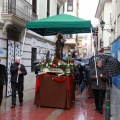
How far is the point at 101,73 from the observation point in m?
8.77

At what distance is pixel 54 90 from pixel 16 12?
15.2 feet

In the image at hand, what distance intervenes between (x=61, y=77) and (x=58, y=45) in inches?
68.5

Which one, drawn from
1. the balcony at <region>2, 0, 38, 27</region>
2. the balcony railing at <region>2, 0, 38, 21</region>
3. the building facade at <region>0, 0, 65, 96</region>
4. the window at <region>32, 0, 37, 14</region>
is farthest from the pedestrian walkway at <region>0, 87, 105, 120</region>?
the window at <region>32, 0, 37, 14</region>

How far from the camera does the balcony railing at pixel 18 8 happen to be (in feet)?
38.8

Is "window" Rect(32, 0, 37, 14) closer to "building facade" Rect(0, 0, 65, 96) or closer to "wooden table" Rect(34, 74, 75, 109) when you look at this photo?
"building facade" Rect(0, 0, 65, 96)

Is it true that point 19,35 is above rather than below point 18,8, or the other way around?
below

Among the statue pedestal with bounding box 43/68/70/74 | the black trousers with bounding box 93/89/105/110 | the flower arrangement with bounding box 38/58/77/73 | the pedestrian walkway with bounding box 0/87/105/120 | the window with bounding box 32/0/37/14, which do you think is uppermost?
the window with bounding box 32/0/37/14

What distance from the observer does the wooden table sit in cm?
947

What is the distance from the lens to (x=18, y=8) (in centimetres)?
1270

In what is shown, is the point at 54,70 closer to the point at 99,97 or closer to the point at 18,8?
the point at 99,97

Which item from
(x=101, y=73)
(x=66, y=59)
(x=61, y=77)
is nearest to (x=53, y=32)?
(x=66, y=59)

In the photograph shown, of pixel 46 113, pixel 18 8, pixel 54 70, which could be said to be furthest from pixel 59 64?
pixel 18 8

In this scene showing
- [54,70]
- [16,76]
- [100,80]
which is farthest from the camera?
[54,70]

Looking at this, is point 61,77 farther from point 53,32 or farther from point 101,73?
point 53,32
